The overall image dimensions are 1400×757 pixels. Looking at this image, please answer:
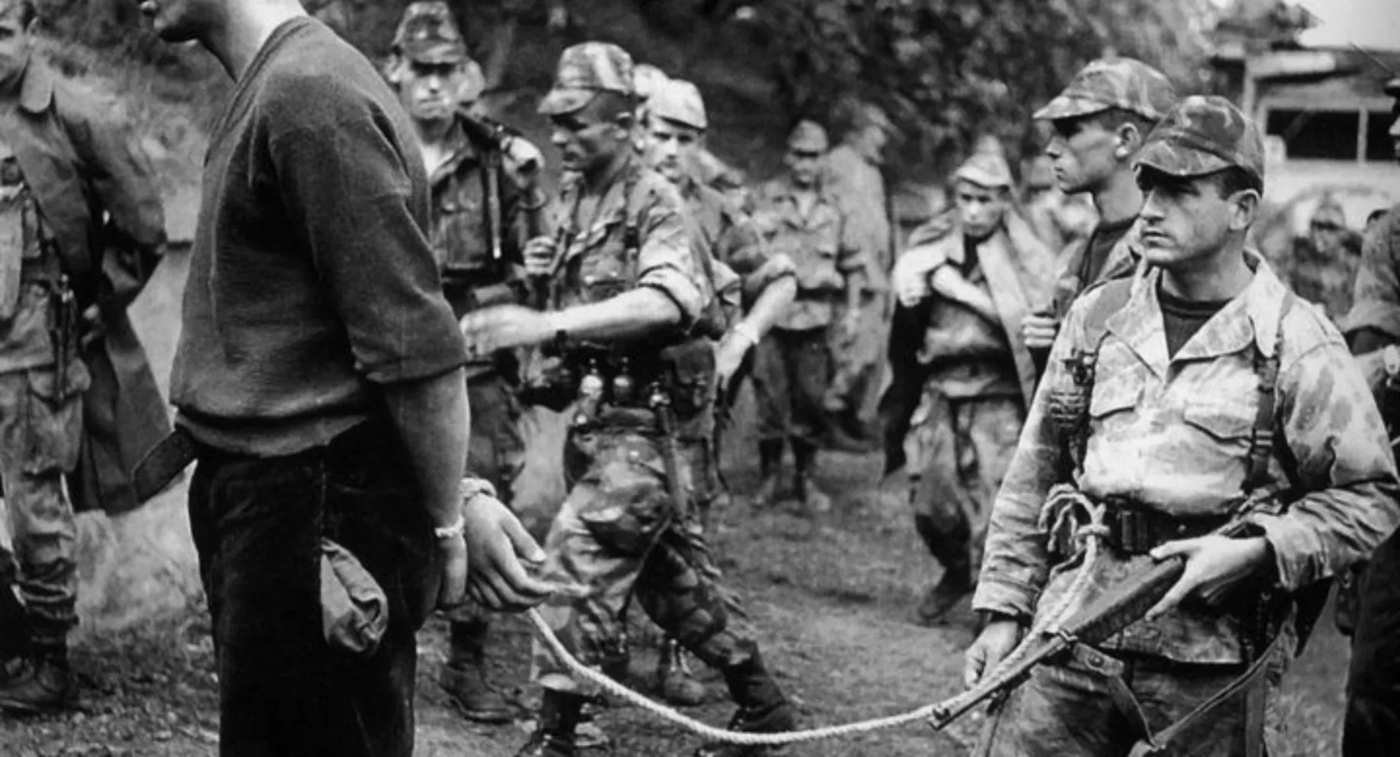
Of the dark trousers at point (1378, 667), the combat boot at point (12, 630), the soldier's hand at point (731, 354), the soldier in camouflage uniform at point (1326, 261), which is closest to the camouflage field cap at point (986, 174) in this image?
the soldier's hand at point (731, 354)

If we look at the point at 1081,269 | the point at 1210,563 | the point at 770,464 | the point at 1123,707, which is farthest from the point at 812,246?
the point at 1210,563

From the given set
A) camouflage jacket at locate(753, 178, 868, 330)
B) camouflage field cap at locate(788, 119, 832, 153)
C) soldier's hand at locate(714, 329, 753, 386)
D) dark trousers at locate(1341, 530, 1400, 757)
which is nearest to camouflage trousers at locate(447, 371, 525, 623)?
soldier's hand at locate(714, 329, 753, 386)

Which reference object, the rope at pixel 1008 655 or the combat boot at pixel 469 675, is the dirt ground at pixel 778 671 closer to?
the combat boot at pixel 469 675

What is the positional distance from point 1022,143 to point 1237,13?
3543 millimetres

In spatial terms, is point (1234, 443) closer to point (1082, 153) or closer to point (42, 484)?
point (1082, 153)

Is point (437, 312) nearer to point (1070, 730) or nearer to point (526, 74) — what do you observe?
point (1070, 730)

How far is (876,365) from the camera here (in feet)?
56.2

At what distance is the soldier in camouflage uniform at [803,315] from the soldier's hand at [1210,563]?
31.5 feet

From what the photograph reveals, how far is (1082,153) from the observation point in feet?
23.0

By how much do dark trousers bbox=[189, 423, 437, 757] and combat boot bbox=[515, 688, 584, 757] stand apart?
10.2 ft

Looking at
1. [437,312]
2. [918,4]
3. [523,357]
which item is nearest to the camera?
[437,312]

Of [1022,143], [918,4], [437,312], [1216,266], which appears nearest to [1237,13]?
[1022,143]

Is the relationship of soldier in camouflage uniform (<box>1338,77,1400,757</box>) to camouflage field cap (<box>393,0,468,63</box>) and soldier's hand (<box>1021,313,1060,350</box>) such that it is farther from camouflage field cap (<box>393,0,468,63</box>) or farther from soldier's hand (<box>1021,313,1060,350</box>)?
camouflage field cap (<box>393,0,468,63</box>)

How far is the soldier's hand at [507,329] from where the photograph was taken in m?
6.70
